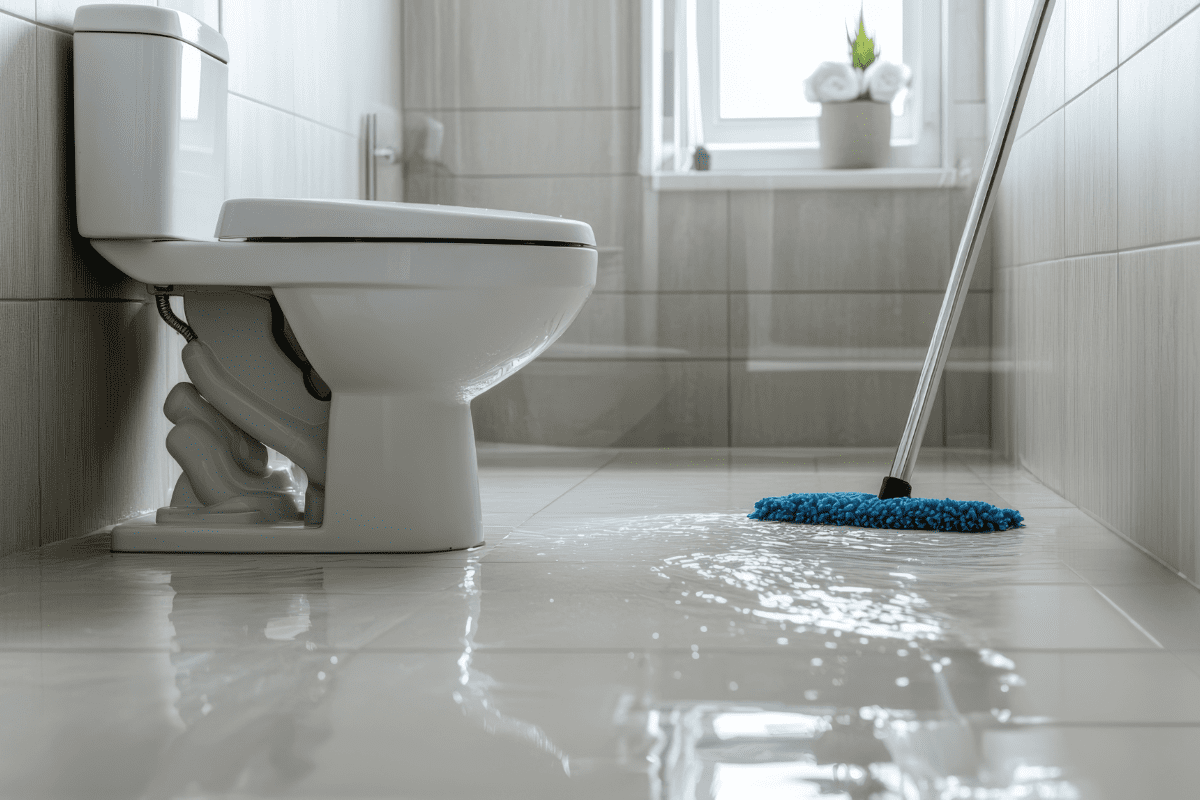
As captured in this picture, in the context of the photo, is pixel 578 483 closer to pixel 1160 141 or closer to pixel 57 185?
pixel 57 185

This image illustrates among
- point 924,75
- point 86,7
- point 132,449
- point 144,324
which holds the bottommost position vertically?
point 132,449

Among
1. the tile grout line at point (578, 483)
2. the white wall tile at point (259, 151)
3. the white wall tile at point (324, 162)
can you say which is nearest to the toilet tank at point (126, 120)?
the white wall tile at point (259, 151)

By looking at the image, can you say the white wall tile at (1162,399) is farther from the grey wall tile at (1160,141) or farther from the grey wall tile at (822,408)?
the grey wall tile at (822,408)

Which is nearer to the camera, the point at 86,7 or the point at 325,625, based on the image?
the point at 325,625

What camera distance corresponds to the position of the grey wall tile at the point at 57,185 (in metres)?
1.39

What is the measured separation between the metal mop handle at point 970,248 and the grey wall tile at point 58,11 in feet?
3.42

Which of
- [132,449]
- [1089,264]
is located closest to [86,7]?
[132,449]

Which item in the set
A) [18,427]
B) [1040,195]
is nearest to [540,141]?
[1040,195]

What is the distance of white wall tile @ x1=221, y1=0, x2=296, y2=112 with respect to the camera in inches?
73.1

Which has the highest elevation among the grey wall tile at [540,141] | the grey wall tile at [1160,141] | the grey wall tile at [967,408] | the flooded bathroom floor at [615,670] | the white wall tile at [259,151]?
the grey wall tile at [540,141]

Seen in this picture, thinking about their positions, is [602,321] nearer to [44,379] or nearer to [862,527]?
[862,527]

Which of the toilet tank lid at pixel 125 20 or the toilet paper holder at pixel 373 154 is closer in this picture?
the toilet tank lid at pixel 125 20

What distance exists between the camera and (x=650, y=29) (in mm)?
2467

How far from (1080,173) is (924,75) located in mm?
839
